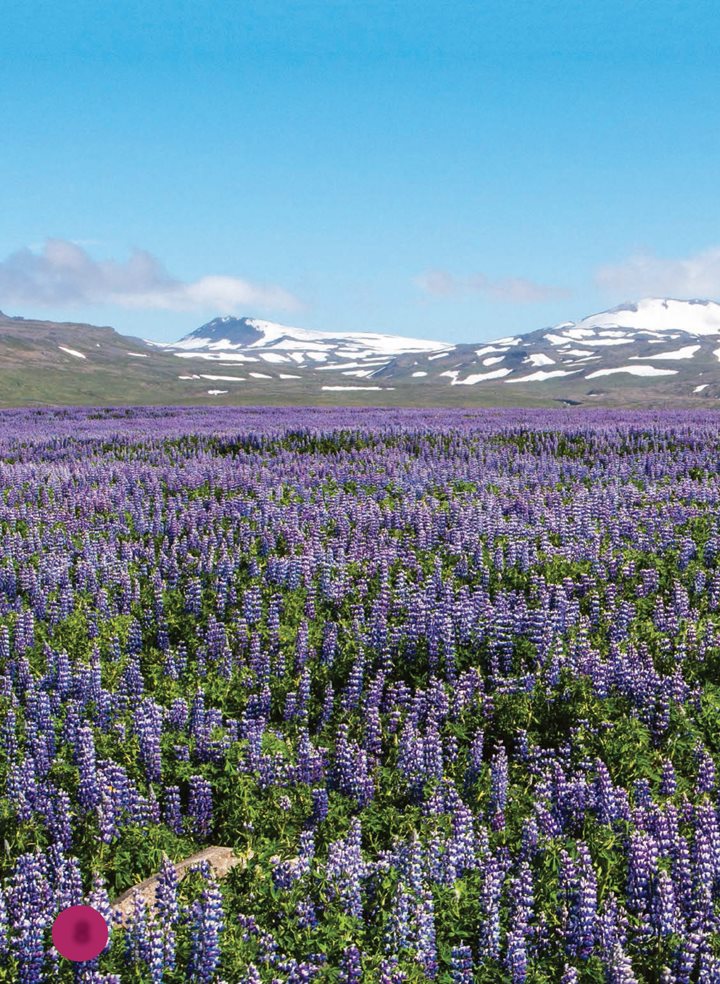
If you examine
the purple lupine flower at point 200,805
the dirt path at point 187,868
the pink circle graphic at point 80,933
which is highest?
the pink circle graphic at point 80,933

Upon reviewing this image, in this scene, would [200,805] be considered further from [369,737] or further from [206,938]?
[206,938]

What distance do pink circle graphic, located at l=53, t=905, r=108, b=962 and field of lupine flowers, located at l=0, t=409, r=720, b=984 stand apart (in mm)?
181

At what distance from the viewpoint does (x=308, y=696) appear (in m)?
7.02

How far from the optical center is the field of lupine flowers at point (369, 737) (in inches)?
168

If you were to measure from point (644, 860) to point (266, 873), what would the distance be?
206cm

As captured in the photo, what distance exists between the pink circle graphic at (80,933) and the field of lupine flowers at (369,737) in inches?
7.1

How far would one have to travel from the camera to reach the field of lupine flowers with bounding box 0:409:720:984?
4.27 m

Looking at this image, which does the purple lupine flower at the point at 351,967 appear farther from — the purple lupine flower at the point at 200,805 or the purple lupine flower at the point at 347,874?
the purple lupine flower at the point at 200,805

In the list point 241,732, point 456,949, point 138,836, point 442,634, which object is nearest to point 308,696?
point 241,732

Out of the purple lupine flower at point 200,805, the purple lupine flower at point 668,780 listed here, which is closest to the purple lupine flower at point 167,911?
the purple lupine flower at point 200,805

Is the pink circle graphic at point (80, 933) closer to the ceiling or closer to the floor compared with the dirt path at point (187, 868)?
closer to the ceiling

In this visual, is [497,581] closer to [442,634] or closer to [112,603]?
[442,634]

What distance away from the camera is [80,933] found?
3.73 m

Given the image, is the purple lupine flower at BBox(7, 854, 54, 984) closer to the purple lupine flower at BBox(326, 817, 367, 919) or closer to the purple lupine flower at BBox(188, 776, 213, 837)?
the purple lupine flower at BBox(188, 776, 213, 837)
